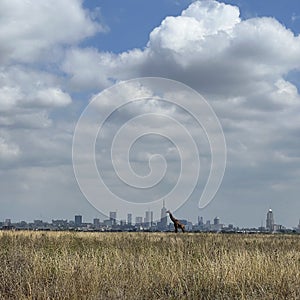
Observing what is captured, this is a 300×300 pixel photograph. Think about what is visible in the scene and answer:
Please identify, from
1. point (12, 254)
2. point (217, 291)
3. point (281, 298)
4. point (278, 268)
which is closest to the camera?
point (281, 298)

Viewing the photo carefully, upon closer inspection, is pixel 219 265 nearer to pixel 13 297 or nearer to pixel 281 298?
pixel 281 298

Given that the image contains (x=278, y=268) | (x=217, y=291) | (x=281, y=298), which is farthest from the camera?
(x=278, y=268)

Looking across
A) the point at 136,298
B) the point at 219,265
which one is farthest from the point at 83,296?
the point at 219,265

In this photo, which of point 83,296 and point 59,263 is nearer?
point 83,296

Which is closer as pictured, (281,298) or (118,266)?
(281,298)

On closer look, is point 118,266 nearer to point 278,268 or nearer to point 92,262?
point 92,262

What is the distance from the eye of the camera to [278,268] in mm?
13484

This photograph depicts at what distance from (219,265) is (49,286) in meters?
4.12

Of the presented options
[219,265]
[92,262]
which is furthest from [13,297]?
[219,265]

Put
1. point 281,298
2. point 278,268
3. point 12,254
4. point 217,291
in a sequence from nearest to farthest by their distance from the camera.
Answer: point 281,298, point 217,291, point 278,268, point 12,254

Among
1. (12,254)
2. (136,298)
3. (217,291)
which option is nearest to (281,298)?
(217,291)

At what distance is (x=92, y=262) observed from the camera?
14156 millimetres

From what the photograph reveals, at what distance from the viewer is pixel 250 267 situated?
13.6 meters

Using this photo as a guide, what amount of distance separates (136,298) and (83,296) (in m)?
1.01
